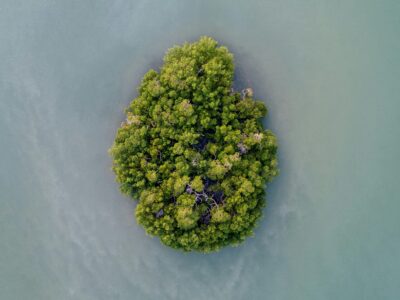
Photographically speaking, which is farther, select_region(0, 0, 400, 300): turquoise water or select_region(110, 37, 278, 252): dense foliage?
select_region(0, 0, 400, 300): turquoise water

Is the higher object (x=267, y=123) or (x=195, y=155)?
(x=267, y=123)

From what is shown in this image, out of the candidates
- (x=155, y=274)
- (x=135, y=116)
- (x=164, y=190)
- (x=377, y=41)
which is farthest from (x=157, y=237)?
(x=377, y=41)

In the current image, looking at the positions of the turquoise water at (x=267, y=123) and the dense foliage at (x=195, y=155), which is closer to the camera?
the dense foliage at (x=195, y=155)

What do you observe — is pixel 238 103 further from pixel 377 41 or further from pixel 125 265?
pixel 125 265
